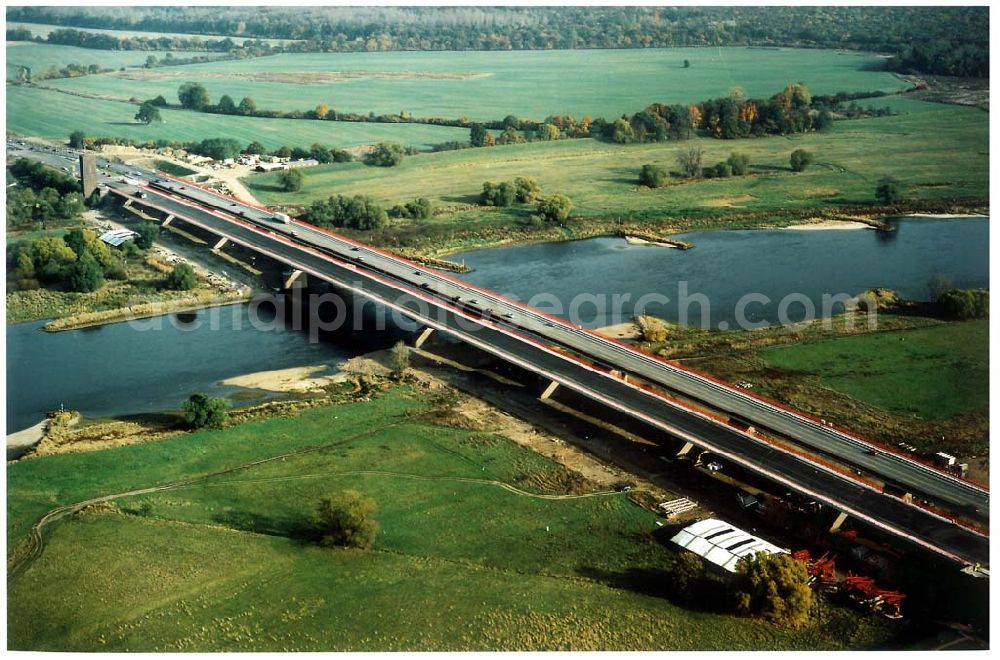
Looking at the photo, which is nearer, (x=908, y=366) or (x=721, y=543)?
(x=721, y=543)

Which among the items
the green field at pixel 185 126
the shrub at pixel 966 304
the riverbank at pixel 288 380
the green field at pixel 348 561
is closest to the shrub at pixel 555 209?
the green field at pixel 185 126

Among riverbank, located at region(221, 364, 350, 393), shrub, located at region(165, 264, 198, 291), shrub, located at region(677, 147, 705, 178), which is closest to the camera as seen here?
riverbank, located at region(221, 364, 350, 393)

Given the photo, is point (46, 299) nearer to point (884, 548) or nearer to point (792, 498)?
point (792, 498)

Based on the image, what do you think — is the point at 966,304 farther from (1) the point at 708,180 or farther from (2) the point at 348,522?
(2) the point at 348,522

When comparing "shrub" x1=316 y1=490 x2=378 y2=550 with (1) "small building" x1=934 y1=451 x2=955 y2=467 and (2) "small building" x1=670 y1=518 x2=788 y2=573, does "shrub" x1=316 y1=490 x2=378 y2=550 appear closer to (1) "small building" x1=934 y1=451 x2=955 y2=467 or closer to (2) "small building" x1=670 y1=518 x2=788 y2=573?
(2) "small building" x1=670 y1=518 x2=788 y2=573

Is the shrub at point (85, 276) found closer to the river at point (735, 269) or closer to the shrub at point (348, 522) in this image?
the river at point (735, 269)

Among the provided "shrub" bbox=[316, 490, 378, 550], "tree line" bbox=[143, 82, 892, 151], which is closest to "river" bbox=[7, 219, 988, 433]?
"shrub" bbox=[316, 490, 378, 550]

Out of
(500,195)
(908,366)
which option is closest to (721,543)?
(908,366)
